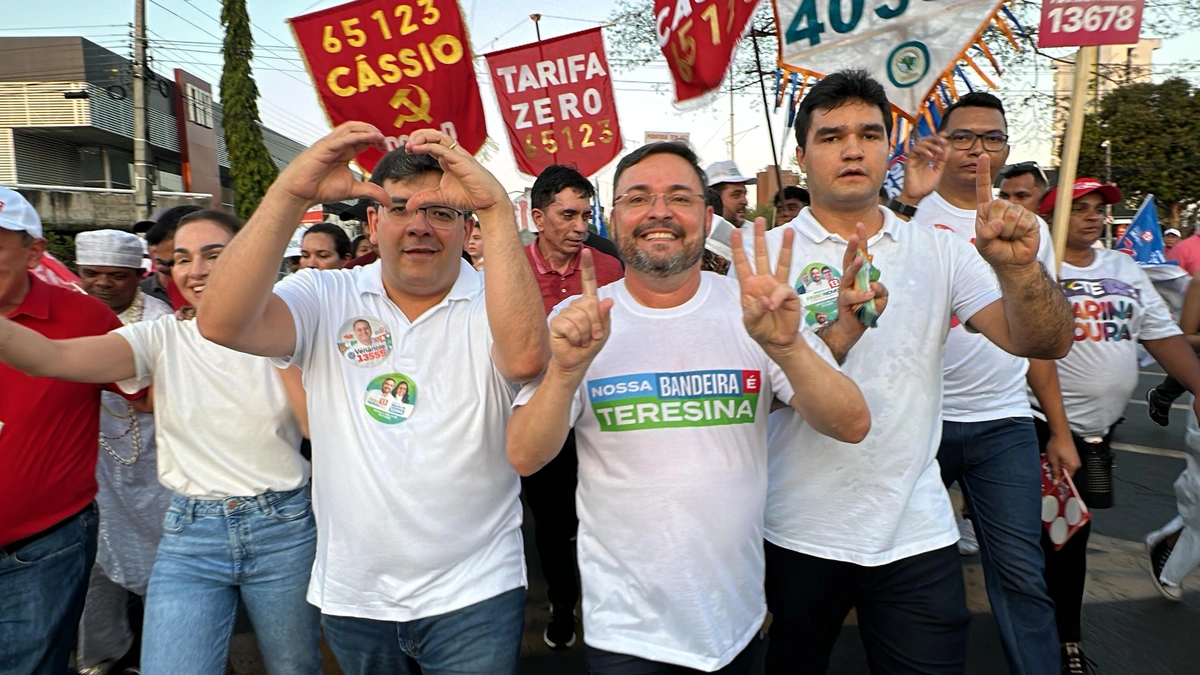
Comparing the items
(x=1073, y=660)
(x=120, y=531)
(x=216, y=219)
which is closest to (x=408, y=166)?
(x=216, y=219)

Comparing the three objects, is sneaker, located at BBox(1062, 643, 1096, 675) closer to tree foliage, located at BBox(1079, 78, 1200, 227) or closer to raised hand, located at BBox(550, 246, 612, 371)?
raised hand, located at BBox(550, 246, 612, 371)


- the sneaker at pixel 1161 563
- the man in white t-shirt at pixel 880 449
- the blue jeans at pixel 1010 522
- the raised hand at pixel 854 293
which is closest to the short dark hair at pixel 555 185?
the man in white t-shirt at pixel 880 449

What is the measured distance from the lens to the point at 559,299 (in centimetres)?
435

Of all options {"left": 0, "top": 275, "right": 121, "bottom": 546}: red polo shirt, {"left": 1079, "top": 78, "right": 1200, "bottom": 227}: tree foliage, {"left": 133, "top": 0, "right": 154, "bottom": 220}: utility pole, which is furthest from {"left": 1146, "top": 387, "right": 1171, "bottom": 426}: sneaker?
{"left": 1079, "top": 78, "right": 1200, "bottom": 227}: tree foliage

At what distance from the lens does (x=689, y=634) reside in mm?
2016

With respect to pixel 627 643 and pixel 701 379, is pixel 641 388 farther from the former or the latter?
Result: pixel 627 643

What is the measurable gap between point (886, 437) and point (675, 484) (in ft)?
2.24

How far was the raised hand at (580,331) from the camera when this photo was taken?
179cm

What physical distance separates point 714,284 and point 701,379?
1.02 ft

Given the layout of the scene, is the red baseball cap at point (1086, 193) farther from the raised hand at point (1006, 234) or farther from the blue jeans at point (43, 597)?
the blue jeans at point (43, 597)

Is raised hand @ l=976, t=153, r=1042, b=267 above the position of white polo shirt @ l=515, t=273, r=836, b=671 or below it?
above

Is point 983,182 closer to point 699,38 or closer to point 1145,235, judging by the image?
point 699,38

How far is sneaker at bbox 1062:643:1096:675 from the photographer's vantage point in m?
3.26

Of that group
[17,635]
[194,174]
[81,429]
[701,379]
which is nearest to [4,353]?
[81,429]
